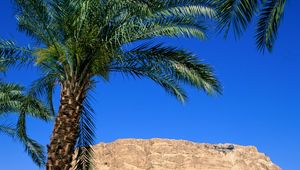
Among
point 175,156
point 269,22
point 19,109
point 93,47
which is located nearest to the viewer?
point 269,22

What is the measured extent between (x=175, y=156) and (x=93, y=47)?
548ft

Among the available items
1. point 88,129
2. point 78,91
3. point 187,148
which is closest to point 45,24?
A: point 78,91

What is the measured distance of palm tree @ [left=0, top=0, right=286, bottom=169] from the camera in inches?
431

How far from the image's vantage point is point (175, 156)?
176125 millimetres

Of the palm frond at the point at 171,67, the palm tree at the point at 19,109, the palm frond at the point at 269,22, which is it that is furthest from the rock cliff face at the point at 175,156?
the palm frond at the point at 269,22

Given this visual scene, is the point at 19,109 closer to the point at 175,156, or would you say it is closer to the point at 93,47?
the point at 93,47

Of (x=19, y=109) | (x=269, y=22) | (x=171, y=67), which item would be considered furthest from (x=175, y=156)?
(x=269, y=22)

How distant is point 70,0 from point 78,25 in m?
0.65

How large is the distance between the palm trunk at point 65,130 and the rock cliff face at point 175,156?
152m

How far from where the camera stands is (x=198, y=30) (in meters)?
11.5

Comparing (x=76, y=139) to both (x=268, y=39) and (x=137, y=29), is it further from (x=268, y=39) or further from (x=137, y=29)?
(x=268, y=39)

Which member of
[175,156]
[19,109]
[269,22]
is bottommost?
[269,22]

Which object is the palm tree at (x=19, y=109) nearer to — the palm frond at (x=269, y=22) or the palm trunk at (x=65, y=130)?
the palm trunk at (x=65, y=130)

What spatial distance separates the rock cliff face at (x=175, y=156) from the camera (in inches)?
6540
